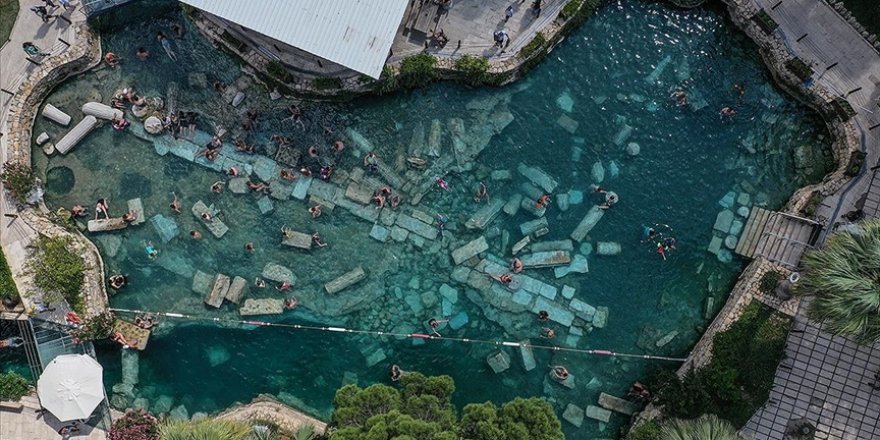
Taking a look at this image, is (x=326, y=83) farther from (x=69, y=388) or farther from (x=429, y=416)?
(x=69, y=388)

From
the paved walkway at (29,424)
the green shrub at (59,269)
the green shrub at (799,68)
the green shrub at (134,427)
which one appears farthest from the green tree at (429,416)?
the green shrub at (799,68)

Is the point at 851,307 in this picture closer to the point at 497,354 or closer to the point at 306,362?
the point at 497,354

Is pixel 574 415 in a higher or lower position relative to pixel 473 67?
lower

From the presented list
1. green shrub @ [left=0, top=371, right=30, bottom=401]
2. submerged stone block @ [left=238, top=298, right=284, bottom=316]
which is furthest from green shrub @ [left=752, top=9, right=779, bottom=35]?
green shrub @ [left=0, top=371, right=30, bottom=401]

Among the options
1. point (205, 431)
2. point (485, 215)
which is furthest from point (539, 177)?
point (205, 431)

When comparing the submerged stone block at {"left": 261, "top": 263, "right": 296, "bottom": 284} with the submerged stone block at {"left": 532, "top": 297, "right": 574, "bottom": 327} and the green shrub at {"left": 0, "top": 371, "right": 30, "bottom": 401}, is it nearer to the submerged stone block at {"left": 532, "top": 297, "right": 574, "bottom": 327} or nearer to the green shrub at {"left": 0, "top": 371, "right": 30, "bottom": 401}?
the submerged stone block at {"left": 532, "top": 297, "right": 574, "bottom": 327}
